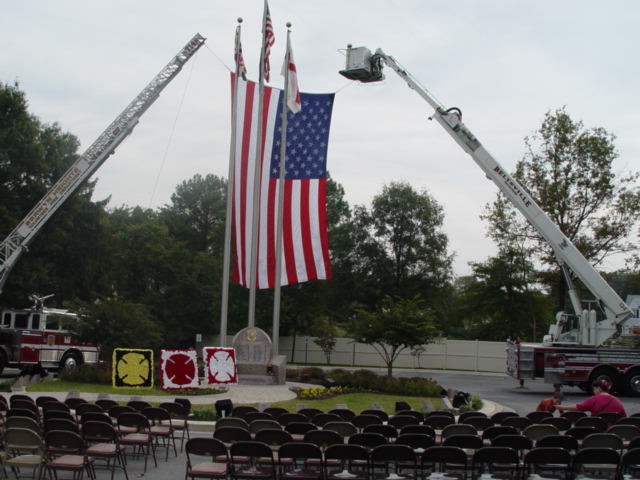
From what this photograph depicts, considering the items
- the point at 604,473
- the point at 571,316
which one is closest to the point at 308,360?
the point at 571,316

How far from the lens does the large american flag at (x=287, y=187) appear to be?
1014 inches

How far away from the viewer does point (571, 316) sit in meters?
27.3

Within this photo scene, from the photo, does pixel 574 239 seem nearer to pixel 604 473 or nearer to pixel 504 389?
pixel 504 389

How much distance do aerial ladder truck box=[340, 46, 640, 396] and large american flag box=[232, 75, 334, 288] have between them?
3.23 meters

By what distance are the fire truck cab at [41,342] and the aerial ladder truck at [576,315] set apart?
48.3 feet

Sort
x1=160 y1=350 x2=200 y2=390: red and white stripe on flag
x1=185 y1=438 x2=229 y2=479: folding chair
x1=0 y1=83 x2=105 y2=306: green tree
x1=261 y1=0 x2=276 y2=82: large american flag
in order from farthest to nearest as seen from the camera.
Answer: x1=0 y1=83 x2=105 y2=306: green tree, x1=261 y1=0 x2=276 y2=82: large american flag, x1=160 y1=350 x2=200 y2=390: red and white stripe on flag, x1=185 y1=438 x2=229 y2=479: folding chair

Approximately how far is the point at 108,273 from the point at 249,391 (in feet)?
96.5

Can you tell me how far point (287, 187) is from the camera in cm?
2661

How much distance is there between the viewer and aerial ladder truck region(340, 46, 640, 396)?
2503cm

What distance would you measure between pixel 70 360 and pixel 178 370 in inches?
383

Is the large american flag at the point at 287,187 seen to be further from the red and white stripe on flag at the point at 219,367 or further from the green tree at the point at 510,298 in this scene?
the green tree at the point at 510,298

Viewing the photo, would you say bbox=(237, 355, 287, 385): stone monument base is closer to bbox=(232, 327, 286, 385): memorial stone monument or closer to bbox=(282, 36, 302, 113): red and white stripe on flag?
bbox=(232, 327, 286, 385): memorial stone monument

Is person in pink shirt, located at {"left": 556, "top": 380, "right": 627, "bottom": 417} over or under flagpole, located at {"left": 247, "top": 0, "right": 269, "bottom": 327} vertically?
under

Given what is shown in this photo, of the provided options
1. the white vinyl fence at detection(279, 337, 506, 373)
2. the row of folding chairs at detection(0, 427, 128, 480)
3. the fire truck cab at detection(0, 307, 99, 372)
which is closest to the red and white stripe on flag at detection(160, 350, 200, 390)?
the fire truck cab at detection(0, 307, 99, 372)
